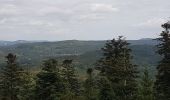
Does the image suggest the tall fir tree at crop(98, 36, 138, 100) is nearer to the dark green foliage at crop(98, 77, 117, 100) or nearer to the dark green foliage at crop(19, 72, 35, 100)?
the dark green foliage at crop(98, 77, 117, 100)

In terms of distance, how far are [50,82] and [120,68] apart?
9407 millimetres

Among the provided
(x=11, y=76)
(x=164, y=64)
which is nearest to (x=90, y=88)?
(x=11, y=76)

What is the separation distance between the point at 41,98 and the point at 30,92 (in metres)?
14.9

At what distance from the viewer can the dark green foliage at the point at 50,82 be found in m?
49.0

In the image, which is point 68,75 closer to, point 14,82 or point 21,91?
point 21,91

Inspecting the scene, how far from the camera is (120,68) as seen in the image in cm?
4809

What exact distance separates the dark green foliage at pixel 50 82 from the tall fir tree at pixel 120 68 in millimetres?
6115

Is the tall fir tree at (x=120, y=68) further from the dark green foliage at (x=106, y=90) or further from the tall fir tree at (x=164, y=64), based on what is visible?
the tall fir tree at (x=164, y=64)

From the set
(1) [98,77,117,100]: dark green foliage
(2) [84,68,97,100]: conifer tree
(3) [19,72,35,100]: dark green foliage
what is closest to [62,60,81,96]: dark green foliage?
(2) [84,68,97,100]: conifer tree

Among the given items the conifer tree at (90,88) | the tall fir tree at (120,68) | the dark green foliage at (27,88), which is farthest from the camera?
the conifer tree at (90,88)

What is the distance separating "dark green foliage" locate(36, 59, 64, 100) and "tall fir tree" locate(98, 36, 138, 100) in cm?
612

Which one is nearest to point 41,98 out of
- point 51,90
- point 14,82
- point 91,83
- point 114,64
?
point 51,90

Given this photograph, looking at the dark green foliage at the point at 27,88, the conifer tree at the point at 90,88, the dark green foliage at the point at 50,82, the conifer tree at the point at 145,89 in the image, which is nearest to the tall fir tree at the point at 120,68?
the conifer tree at the point at 145,89

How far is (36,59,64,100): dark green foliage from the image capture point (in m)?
49.0
